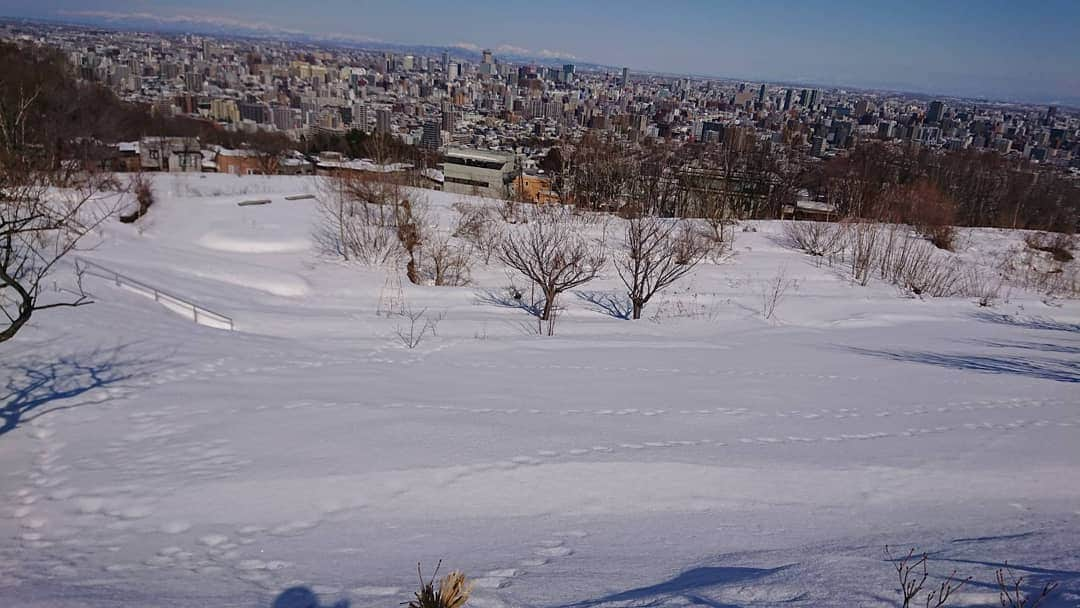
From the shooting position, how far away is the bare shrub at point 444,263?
1688 centimetres

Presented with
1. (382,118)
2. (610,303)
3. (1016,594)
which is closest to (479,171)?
(610,303)

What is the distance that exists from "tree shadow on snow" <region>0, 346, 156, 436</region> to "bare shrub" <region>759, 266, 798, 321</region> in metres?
11.9

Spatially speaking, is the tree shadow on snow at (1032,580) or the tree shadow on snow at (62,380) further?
the tree shadow on snow at (62,380)

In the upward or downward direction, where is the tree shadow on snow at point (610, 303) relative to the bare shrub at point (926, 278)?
downward

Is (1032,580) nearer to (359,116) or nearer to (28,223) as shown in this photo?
(28,223)

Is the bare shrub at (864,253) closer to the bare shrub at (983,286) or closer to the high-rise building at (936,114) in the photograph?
the bare shrub at (983,286)

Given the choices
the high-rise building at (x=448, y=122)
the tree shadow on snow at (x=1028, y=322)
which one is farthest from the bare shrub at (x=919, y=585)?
the high-rise building at (x=448, y=122)

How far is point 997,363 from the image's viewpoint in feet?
35.9

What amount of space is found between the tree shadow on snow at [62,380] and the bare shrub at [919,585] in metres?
7.45

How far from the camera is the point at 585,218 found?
77.7 feet

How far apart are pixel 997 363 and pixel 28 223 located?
50.5 feet

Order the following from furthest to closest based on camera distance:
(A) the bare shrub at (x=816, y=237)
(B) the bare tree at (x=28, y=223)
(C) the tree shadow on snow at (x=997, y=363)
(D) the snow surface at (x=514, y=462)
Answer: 1. (A) the bare shrub at (x=816, y=237)
2. (C) the tree shadow on snow at (x=997, y=363)
3. (B) the bare tree at (x=28, y=223)
4. (D) the snow surface at (x=514, y=462)

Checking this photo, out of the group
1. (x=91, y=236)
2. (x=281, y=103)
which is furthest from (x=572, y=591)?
(x=281, y=103)

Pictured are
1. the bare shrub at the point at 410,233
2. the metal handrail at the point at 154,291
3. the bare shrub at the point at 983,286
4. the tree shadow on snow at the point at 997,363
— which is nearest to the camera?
the tree shadow on snow at the point at 997,363
